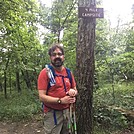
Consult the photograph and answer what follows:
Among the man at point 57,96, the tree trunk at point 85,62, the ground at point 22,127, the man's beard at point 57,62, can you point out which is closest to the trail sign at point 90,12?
the tree trunk at point 85,62

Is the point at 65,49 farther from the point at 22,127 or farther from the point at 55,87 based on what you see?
the point at 55,87

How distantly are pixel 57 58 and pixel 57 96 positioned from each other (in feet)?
1.91

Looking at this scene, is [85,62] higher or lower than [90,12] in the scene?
lower

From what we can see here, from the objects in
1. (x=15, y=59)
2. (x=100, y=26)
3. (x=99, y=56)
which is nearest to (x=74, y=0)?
(x=100, y=26)

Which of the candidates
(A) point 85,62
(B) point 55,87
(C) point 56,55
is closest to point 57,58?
(C) point 56,55

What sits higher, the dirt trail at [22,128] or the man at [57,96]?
the man at [57,96]

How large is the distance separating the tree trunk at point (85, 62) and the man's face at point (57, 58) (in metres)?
0.98

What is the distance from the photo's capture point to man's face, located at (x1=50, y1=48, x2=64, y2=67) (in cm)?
316

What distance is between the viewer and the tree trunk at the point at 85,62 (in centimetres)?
406

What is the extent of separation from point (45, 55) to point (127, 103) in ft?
14.5

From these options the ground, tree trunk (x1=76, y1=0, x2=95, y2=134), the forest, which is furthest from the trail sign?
the ground

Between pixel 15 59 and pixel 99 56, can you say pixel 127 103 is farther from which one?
pixel 15 59

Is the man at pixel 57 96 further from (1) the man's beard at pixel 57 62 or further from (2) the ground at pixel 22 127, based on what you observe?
(2) the ground at pixel 22 127

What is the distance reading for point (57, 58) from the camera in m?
3.17
